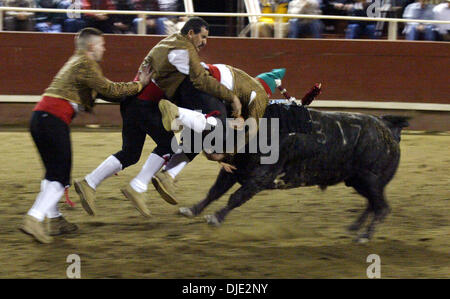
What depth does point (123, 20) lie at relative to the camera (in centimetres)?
978

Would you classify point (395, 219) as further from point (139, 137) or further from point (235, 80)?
point (139, 137)

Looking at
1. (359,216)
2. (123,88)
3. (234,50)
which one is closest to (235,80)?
(123,88)

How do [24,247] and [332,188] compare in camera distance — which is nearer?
[24,247]

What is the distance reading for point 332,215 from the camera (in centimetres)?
586

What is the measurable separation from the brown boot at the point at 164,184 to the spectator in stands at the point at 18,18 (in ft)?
16.3

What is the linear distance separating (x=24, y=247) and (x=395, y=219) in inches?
110

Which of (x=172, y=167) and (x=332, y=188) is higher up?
(x=172, y=167)

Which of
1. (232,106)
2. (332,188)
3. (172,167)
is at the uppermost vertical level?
(232,106)

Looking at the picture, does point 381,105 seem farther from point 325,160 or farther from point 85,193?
point 85,193

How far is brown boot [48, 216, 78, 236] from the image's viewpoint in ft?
17.0

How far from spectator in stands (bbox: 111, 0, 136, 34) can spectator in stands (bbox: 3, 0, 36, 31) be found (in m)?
1.07

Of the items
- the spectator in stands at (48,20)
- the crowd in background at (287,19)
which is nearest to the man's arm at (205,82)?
the crowd in background at (287,19)

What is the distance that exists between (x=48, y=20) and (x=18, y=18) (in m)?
0.38
